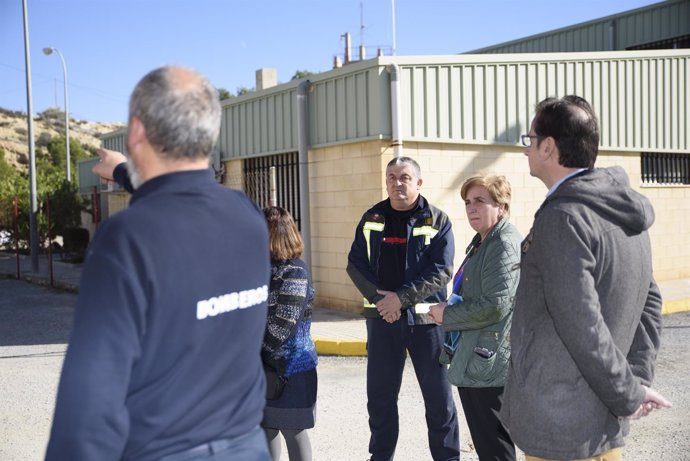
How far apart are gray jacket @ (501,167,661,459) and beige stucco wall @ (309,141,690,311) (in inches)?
323

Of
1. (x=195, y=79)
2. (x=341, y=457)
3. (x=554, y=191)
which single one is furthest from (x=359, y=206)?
(x=195, y=79)

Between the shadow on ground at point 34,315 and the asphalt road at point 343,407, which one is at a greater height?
the shadow on ground at point 34,315

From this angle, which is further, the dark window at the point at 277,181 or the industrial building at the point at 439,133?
the dark window at the point at 277,181

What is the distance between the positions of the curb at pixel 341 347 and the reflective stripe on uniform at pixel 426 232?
→ 14.0 feet

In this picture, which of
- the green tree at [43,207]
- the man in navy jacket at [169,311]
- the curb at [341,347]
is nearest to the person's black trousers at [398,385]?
the man in navy jacket at [169,311]

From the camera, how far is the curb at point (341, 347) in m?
9.13

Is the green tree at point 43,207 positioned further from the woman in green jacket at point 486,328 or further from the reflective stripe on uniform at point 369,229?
the woman in green jacket at point 486,328

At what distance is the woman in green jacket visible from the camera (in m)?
3.89

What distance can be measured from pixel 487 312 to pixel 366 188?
724 centimetres

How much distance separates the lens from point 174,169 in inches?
74.3

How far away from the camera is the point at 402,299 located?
480 cm

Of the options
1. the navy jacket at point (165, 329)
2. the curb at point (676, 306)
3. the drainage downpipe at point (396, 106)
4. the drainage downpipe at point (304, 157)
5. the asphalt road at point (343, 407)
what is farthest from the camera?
the drainage downpipe at point (304, 157)

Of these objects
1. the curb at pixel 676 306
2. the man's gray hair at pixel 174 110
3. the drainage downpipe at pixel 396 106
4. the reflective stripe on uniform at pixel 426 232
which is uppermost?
the drainage downpipe at pixel 396 106

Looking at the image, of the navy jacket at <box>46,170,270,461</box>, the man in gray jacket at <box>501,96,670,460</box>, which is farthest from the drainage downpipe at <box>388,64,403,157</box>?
the navy jacket at <box>46,170,270,461</box>
